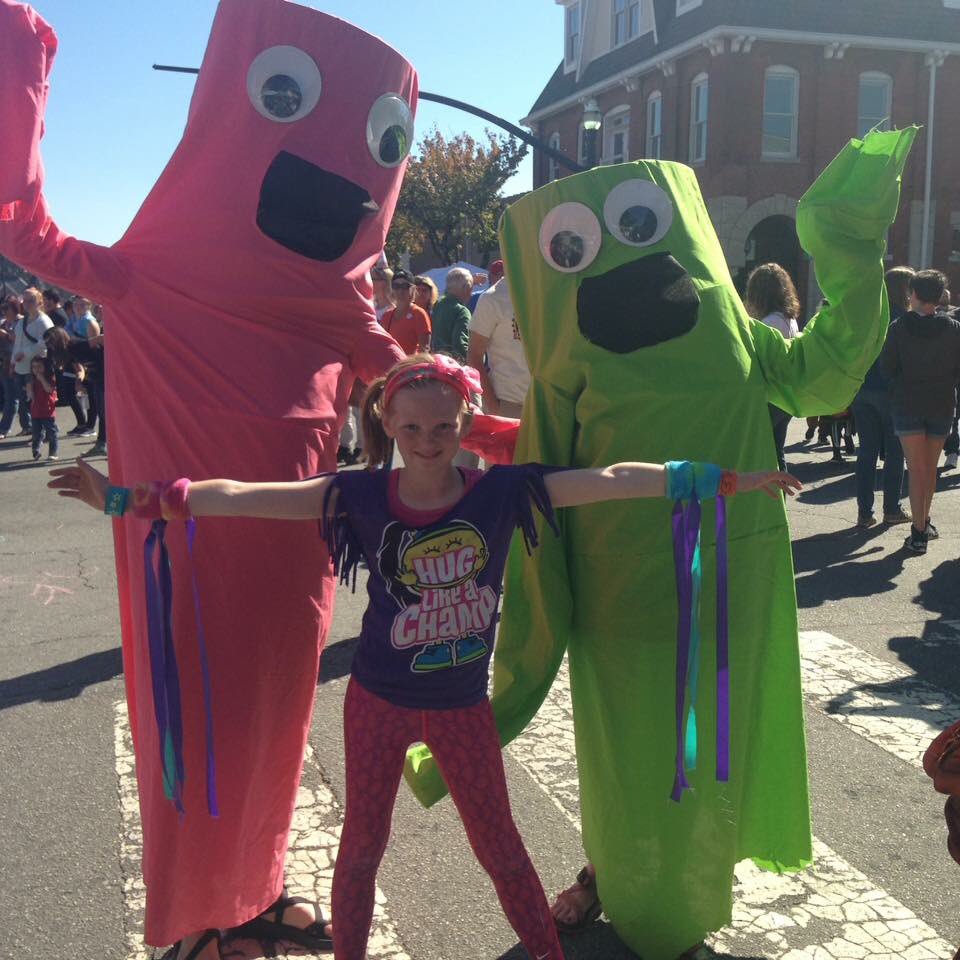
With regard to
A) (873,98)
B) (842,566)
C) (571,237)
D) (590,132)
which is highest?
(873,98)

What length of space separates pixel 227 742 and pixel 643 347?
1.42m

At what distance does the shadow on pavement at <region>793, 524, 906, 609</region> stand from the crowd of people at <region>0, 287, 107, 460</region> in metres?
6.46

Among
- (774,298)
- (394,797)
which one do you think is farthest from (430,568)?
(774,298)

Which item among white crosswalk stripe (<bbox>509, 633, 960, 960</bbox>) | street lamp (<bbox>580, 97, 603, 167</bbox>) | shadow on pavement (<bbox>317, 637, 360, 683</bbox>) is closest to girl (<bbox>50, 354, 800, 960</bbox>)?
white crosswalk stripe (<bbox>509, 633, 960, 960</bbox>)

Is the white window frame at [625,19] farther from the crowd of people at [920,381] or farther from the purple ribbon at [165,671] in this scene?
the purple ribbon at [165,671]

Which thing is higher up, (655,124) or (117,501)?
(655,124)

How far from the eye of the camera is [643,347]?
8.41 ft

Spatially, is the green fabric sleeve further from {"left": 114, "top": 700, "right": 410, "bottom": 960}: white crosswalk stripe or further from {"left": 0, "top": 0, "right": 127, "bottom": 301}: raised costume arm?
{"left": 0, "top": 0, "right": 127, "bottom": 301}: raised costume arm

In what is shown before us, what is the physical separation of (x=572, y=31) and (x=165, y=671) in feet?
92.3

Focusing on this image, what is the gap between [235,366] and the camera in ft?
8.54

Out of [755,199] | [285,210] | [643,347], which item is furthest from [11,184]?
[755,199]

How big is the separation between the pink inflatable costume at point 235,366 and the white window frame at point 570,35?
2635 centimetres

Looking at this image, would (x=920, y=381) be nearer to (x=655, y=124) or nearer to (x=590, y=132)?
(x=590, y=132)

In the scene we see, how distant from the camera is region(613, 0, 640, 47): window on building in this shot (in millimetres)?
24797
